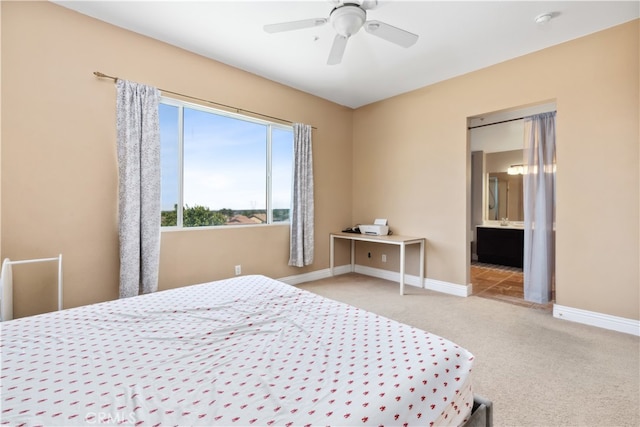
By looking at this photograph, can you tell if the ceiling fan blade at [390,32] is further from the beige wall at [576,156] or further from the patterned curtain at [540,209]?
the patterned curtain at [540,209]

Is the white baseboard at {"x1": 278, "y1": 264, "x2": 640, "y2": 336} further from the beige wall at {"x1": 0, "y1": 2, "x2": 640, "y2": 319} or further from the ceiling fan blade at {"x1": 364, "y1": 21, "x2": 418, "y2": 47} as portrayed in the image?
the ceiling fan blade at {"x1": 364, "y1": 21, "x2": 418, "y2": 47}

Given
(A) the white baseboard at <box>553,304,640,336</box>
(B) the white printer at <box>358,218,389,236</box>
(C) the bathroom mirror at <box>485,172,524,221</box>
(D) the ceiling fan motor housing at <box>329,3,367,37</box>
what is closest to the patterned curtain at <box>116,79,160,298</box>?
(D) the ceiling fan motor housing at <box>329,3,367,37</box>

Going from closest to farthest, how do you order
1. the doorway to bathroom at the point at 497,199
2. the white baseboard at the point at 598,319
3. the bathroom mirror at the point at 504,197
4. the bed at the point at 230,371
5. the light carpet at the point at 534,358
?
the bed at the point at 230,371 < the light carpet at the point at 534,358 < the white baseboard at the point at 598,319 < the doorway to bathroom at the point at 497,199 < the bathroom mirror at the point at 504,197

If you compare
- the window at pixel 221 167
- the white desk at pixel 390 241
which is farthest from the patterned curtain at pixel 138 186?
the white desk at pixel 390 241

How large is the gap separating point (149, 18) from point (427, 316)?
3.84m

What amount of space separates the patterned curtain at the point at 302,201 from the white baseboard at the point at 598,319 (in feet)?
9.42

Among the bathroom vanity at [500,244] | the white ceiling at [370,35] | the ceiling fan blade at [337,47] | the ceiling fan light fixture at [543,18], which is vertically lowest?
the bathroom vanity at [500,244]

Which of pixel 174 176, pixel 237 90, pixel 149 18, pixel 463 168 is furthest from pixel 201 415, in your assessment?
pixel 463 168

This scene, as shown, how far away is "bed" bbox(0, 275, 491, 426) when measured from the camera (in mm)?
812

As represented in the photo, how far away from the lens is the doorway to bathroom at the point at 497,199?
508 centimetres

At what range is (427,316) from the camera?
3043mm

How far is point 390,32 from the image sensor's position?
220cm

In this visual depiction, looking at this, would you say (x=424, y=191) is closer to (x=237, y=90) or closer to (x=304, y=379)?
(x=237, y=90)

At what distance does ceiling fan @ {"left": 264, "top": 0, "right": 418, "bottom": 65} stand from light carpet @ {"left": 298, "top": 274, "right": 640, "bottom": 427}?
245 cm
